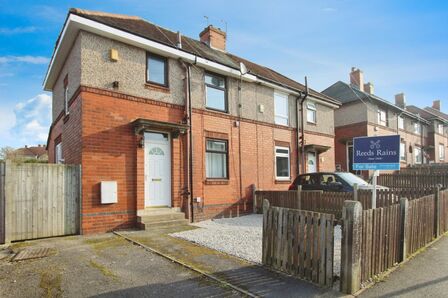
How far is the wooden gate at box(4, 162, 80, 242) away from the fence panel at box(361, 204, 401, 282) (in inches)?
286

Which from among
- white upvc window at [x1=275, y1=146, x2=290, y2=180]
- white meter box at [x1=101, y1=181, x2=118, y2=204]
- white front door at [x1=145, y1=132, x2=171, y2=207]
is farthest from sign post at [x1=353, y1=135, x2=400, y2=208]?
white upvc window at [x1=275, y1=146, x2=290, y2=180]

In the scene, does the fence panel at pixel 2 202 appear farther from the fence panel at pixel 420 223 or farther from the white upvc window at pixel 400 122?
the white upvc window at pixel 400 122

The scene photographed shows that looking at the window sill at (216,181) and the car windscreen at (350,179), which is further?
the window sill at (216,181)

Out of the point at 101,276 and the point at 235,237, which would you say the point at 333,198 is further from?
the point at 101,276

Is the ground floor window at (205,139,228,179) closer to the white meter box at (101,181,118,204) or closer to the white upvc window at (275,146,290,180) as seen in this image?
the white upvc window at (275,146,290,180)

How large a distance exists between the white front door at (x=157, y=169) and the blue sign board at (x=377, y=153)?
19.7 ft

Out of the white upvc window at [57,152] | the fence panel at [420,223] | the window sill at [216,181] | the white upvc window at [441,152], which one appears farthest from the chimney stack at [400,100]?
the white upvc window at [57,152]

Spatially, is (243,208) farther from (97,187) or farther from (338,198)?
(97,187)

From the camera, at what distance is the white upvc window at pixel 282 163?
1457cm

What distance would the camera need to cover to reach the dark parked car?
35.0 feet

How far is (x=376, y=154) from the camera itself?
6.31m

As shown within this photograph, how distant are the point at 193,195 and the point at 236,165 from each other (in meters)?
2.57

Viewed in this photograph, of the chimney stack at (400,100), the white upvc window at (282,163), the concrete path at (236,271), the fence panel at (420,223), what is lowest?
the concrete path at (236,271)

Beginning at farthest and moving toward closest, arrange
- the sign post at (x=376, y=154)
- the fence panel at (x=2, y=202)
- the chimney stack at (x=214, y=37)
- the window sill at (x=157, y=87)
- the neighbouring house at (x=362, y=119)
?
the neighbouring house at (x=362, y=119), the chimney stack at (x=214, y=37), the window sill at (x=157, y=87), the fence panel at (x=2, y=202), the sign post at (x=376, y=154)
